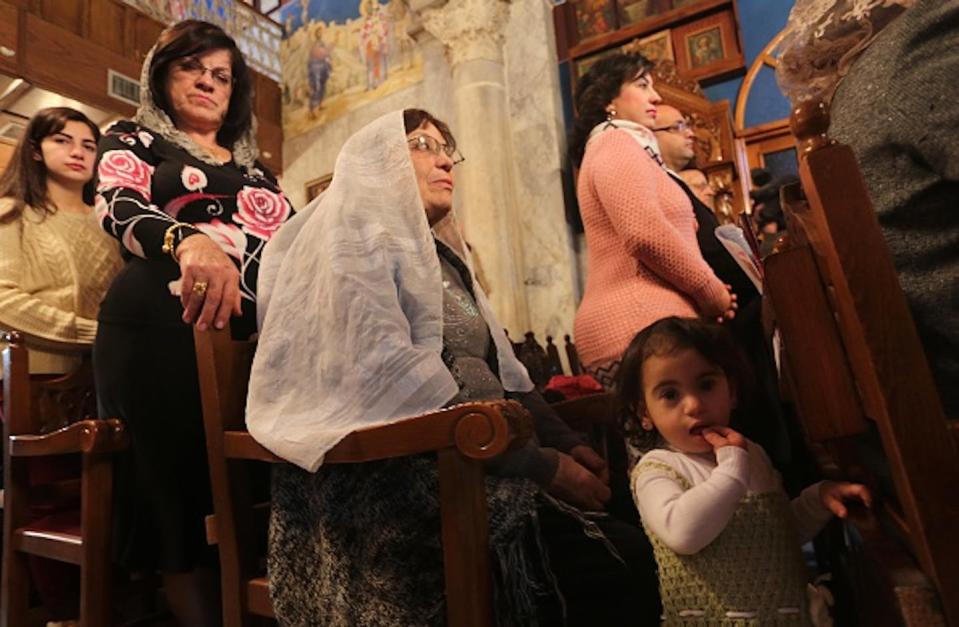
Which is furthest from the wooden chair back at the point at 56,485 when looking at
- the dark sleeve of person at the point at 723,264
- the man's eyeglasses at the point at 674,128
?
the man's eyeglasses at the point at 674,128

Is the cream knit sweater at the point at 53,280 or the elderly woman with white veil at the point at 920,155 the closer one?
the elderly woman with white veil at the point at 920,155

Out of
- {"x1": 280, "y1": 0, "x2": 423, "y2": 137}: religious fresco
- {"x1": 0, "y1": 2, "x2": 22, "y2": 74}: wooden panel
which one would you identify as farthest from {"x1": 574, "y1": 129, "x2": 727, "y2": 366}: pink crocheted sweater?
{"x1": 0, "y1": 2, "x2": 22, "y2": 74}: wooden panel

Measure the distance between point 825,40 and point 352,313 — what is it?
108 cm

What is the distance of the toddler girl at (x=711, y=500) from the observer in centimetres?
116

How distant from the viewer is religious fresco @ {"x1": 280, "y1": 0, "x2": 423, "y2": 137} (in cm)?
623

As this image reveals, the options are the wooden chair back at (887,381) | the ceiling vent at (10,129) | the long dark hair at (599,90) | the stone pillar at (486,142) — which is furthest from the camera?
the ceiling vent at (10,129)

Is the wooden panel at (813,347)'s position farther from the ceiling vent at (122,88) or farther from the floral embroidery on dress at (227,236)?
the ceiling vent at (122,88)

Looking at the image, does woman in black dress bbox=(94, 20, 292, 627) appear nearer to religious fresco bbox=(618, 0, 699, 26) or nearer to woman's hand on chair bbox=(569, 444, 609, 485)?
woman's hand on chair bbox=(569, 444, 609, 485)

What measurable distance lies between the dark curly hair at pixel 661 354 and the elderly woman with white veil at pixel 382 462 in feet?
0.52

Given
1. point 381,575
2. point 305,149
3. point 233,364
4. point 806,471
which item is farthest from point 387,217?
point 305,149

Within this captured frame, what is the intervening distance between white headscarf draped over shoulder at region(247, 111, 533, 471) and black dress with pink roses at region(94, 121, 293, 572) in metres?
0.34

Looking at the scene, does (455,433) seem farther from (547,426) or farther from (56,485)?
(56,485)

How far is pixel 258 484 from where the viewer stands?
1.64 metres

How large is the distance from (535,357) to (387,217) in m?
3.27
